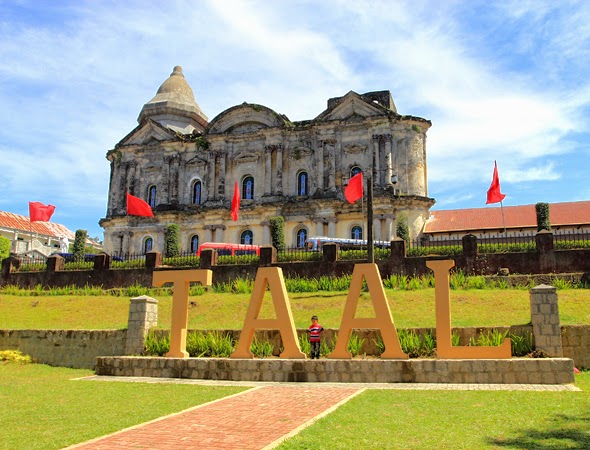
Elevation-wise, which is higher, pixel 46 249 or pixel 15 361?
pixel 46 249

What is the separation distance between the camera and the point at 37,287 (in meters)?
27.6

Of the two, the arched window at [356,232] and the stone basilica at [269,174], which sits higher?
the stone basilica at [269,174]

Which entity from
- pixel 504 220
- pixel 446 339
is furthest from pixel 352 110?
pixel 446 339

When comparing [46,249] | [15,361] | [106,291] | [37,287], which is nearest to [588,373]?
[15,361]

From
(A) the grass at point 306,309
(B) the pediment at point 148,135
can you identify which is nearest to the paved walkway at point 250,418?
(A) the grass at point 306,309

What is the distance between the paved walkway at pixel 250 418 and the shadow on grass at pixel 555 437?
274cm

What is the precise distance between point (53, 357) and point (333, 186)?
23.5 metres

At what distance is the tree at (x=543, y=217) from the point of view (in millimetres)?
29062

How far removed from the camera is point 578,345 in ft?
41.9

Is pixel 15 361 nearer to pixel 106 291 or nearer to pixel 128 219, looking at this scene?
pixel 106 291

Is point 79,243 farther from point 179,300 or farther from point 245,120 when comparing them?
point 179,300

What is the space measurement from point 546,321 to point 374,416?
20.4 feet

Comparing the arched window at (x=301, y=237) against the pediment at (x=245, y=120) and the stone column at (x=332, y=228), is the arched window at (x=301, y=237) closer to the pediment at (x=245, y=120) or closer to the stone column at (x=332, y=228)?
A: the stone column at (x=332, y=228)

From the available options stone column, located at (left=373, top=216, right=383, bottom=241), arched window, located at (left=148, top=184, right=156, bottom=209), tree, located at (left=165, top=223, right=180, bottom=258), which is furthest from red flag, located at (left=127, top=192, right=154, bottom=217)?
stone column, located at (left=373, top=216, right=383, bottom=241)
